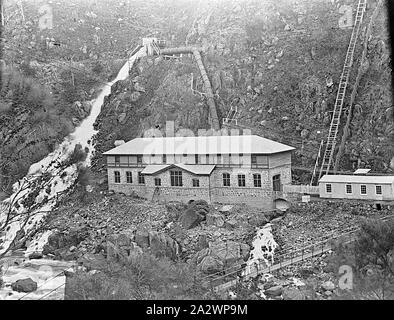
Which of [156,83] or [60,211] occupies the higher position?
[156,83]

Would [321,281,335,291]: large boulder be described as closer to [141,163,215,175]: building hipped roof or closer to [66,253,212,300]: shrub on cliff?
[66,253,212,300]: shrub on cliff

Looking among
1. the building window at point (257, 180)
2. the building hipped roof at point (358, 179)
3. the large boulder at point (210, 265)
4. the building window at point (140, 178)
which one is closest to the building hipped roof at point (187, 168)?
the building window at point (140, 178)

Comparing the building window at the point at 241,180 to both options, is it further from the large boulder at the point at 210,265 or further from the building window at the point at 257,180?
the large boulder at the point at 210,265

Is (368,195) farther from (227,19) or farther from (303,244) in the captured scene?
(227,19)

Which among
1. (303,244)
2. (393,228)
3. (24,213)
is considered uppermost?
(24,213)

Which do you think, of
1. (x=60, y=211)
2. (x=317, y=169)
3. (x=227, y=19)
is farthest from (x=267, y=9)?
(x=60, y=211)

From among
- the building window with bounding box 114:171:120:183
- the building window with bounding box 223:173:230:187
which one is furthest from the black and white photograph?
the building window with bounding box 114:171:120:183

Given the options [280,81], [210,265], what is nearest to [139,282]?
[210,265]

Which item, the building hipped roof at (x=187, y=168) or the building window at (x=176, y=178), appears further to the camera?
the building window at (x=176, y=178)
